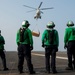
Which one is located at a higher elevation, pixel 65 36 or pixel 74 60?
pixel 65 36

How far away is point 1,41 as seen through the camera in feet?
50.8

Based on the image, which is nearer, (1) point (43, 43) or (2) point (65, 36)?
(1) point (43, 43)

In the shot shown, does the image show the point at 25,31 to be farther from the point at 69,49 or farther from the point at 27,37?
the point at 69,49

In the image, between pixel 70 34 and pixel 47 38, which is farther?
pixel 70 34

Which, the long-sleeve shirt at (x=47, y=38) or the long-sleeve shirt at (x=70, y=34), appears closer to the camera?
the long-sleeve shirt at (x=47, y=38)

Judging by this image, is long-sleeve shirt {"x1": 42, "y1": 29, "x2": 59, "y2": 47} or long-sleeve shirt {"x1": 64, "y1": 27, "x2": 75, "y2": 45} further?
long-sleeve shirt {"x1": 64, "y1": 27, "x2": 75, "y2": 45}

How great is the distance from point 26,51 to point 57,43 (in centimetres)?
135

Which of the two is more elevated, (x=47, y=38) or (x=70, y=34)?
(x=70, y=34)

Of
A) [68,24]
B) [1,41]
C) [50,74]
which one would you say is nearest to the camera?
[50,74]

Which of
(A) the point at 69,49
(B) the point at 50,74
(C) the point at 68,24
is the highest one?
(C) the point at 68,24

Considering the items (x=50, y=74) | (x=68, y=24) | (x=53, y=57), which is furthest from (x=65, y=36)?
(x=50, y=74)

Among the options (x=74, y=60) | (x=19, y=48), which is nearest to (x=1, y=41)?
(x=19, y=48)

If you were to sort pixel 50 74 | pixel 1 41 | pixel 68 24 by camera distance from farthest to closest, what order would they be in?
pixel 1 41, pixel 68 24, pixel 50 74

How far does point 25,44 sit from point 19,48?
0.32 m
